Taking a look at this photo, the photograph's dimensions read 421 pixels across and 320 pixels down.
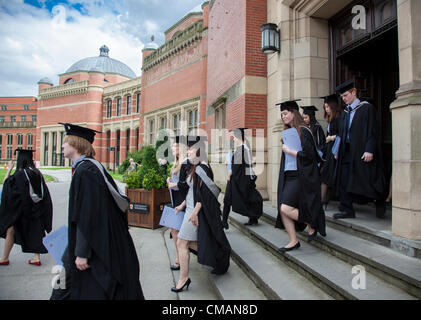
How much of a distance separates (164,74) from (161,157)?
748 inches

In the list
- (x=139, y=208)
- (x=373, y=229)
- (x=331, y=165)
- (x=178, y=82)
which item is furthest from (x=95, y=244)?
(x=178, y=82)

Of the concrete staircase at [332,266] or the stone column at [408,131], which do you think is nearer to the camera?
the concrete staircase at [332,266]

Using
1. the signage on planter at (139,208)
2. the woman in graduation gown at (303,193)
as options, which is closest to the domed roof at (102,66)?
the signage on planter at (139,208)

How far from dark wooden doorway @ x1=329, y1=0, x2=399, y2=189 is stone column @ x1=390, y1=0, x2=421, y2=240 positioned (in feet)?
4.48

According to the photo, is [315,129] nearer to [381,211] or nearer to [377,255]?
[381,211]

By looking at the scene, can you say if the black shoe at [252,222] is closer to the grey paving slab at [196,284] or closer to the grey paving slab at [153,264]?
the grey paving slab at [196,284]

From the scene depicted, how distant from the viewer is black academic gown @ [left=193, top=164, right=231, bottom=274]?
123 inches

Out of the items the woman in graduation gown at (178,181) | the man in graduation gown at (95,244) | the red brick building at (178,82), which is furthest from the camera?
the red brick building at (178,82)

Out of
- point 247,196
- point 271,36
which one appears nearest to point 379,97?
point 271,36

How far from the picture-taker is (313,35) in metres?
5.61

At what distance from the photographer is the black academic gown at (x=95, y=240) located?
2.03 m

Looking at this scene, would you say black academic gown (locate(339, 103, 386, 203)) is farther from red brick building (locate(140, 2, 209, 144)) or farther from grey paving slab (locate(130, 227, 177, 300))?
red brick building (locate(140, 2, 209, 144))

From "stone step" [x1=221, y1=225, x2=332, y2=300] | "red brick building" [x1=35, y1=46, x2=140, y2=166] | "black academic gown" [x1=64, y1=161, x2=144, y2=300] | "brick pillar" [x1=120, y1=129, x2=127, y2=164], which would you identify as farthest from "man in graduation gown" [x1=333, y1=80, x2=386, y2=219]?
"brick pillar" [x1=120, y1=129, x2=127, y2=164]

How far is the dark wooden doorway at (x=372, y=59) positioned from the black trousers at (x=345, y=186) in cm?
82
